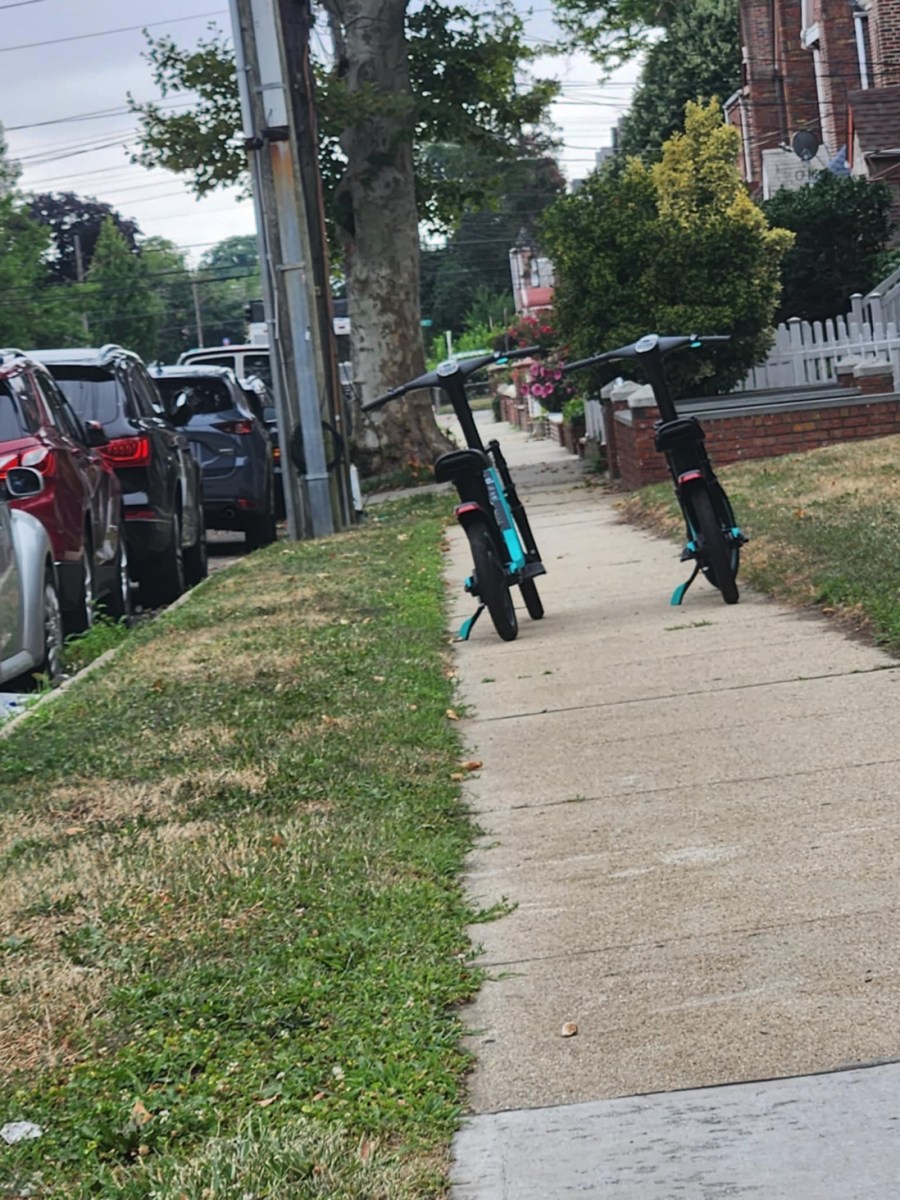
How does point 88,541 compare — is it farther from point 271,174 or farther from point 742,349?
point 742,349

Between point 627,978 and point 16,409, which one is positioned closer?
point 627,978

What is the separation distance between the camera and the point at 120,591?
43.1 ft

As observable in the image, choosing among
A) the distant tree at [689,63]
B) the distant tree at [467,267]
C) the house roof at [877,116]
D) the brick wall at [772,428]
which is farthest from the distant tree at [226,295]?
the brick wall at [772,428]

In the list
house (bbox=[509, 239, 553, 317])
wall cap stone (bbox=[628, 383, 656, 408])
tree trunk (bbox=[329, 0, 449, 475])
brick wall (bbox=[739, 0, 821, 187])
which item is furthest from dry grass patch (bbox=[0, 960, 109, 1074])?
house (bbox=[509, 239, 553, 317])

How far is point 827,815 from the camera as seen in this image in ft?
18.0

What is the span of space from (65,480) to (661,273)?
10.4m

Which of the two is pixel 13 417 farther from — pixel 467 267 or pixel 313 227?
pixel 467 267

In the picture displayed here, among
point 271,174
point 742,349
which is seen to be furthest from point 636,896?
point 742,349

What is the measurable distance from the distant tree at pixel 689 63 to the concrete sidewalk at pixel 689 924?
5002 cm

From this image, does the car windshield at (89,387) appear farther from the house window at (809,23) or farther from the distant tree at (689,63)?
the distant tree at (689,63)

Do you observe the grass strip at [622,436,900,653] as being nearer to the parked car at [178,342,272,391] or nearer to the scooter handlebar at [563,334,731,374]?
the scooter handlebar at [563,334,731,374]

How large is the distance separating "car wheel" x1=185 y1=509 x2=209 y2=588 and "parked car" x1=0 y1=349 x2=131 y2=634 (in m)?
3.39

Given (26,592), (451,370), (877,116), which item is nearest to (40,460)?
(26,592)

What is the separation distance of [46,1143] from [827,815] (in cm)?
270
